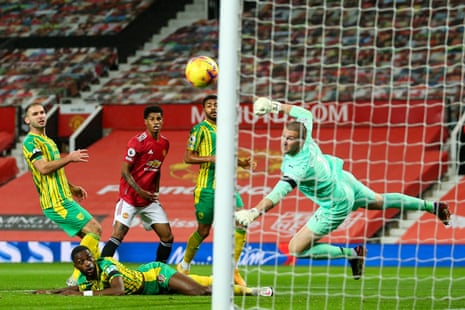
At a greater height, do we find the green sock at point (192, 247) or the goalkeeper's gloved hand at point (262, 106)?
the goalkeeper's gloved hand at point (262, 106)

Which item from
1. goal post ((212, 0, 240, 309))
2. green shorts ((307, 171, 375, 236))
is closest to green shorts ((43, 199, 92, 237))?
green shorts ((307, 171, 375, 236))

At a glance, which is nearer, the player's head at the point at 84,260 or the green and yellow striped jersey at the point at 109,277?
the player's head at the point at 84,260

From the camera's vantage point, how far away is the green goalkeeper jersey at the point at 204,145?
991 centimetres

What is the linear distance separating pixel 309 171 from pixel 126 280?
1.75 m

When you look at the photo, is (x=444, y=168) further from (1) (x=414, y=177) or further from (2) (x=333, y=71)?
(2) (x=333, y=71)

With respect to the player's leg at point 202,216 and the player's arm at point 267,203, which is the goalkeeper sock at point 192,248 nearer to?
the player's leg at point 202,216

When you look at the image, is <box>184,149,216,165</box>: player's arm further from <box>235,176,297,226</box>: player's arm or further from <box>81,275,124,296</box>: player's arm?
<box>235,176,297,226</box>: player's arm

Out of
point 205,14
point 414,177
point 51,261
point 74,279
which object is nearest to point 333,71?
point 414,177

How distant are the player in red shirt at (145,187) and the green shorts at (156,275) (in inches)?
61.9

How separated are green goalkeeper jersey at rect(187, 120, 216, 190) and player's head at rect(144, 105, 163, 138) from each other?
0.35 m

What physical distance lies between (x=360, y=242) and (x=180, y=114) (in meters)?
5.86

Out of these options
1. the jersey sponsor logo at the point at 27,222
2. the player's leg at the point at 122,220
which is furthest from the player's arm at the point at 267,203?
the jersey sponsor logo at the point at 27,222

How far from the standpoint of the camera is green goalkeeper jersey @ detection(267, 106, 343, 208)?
25.1 ft

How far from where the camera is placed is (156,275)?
27.3 ft
